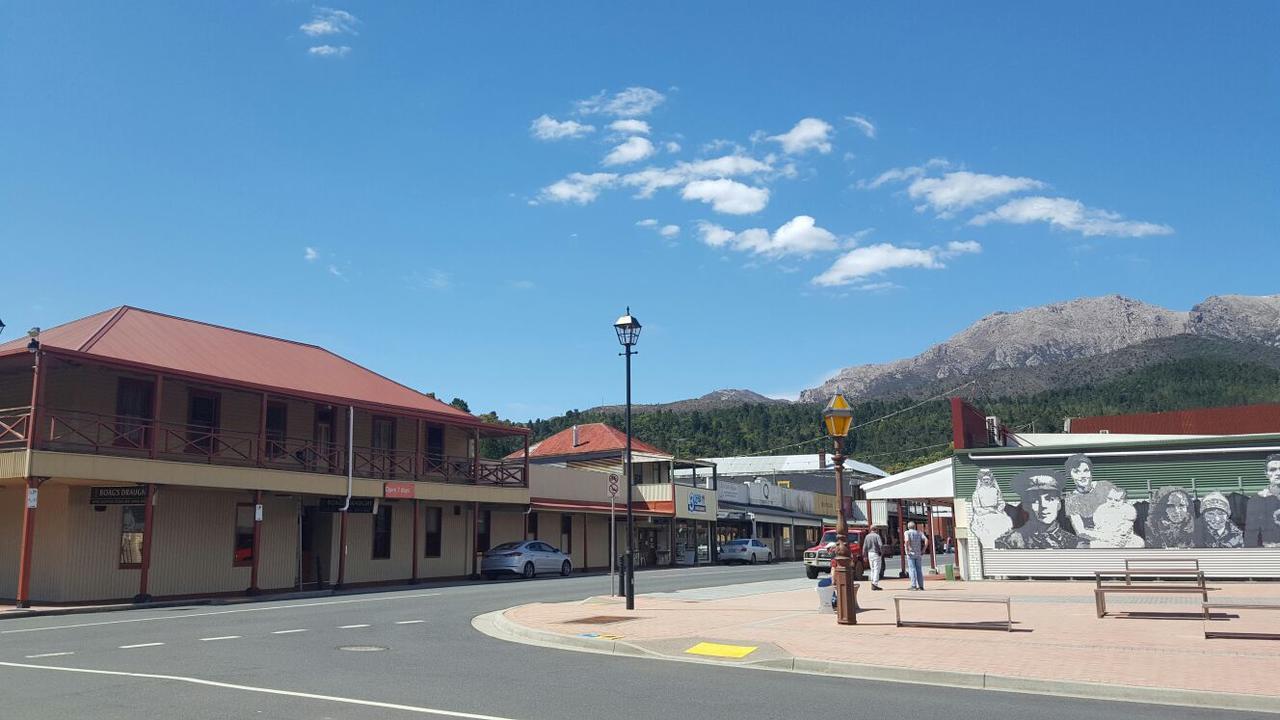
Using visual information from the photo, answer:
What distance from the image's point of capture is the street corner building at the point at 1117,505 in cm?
2670

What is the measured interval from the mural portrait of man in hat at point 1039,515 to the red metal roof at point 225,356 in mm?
16275

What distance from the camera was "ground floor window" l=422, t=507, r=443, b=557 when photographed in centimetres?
3440

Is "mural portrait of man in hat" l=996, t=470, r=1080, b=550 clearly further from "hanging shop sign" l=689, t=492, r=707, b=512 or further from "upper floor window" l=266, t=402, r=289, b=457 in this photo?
"hanging shop sign" l=689, t=492, r=707, b=512

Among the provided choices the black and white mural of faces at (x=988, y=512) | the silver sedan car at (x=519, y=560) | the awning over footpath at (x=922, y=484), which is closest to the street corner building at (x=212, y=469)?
the silver sedan car at (x=519, y=560)

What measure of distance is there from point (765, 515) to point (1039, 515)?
97.7 ft

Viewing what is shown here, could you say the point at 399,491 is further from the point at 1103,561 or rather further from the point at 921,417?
the point at 921,417

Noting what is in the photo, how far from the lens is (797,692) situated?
10.2 meters

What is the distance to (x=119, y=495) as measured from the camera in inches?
899

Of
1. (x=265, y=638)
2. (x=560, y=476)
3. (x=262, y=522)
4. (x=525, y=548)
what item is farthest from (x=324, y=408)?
(x=265, y=638)

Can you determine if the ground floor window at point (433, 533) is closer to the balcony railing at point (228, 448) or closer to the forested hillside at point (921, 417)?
the balcony railing at point (228, 448)

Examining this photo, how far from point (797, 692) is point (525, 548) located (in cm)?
2480

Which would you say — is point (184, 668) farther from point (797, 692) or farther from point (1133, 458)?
point (1133, 458)

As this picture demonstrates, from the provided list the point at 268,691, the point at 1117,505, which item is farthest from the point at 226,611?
the point at 1117,505

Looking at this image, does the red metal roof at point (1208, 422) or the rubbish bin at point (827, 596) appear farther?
the red metal roof at point (1208, 422)
